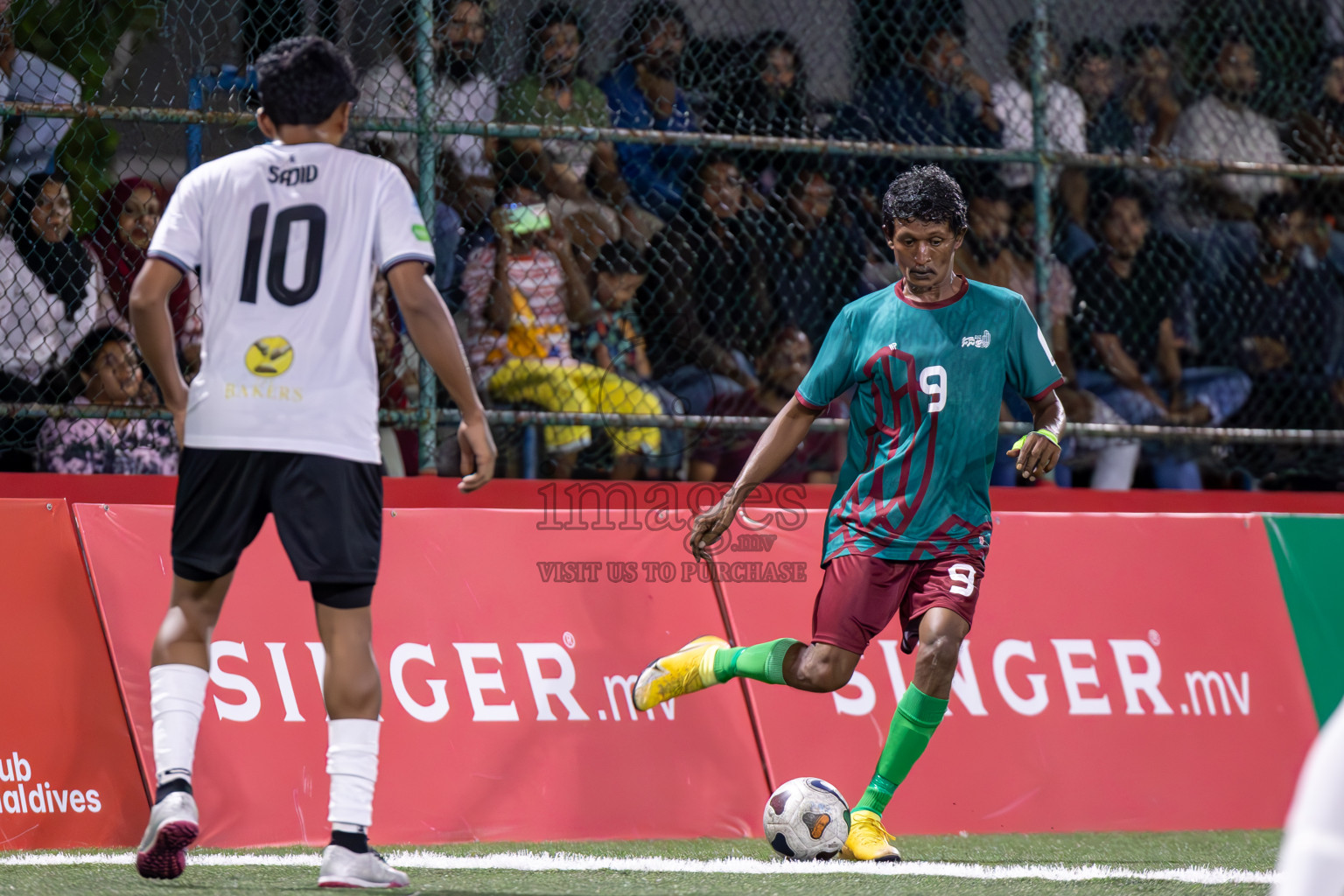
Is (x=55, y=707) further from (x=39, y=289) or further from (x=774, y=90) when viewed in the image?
(x=774, y=90)

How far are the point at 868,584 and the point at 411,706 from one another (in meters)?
1.57

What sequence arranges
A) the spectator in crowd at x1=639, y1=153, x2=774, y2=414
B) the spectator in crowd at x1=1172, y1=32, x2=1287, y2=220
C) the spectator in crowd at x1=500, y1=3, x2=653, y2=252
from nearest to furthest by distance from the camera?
the spectator in crowd at x1=500, y1=3, x2=653, y2=252
the spectator in crowd at x1=639, y1=153, x2=774, y2=414
the spectator in crowd at x1=1172, y1=32, x2=1287, y2=220

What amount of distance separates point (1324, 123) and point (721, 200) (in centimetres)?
331

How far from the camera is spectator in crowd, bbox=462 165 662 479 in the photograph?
648 cm

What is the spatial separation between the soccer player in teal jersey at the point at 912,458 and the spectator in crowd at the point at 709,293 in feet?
6.77

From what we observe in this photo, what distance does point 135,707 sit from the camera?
476 centimetres

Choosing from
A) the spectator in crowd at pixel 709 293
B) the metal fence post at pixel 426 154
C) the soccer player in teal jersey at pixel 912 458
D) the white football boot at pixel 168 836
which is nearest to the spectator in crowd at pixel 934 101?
the spectator in crowd at pixel 709 293

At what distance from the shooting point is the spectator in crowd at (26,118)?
5.94 meters

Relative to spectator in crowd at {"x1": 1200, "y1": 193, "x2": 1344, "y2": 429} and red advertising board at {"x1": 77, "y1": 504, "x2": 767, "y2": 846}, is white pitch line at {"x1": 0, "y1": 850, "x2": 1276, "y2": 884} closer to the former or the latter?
red advertising board at {"x1": 77, "y1": 504, "x2": 767, "y2": 846}

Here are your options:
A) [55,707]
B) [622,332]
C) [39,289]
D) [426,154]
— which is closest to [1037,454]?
[622,332]

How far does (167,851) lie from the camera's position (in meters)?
3.39

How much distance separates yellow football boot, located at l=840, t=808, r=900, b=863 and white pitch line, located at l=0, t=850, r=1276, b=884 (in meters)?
0.03

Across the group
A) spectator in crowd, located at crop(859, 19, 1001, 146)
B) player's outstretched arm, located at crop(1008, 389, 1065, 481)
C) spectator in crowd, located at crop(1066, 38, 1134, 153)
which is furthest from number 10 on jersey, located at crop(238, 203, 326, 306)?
spectator in crowd, located at crop(1066, 38, 1134, 153)

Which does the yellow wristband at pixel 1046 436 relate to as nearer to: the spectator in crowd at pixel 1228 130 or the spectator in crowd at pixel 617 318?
the spectator in crowd at pixel 617 318
